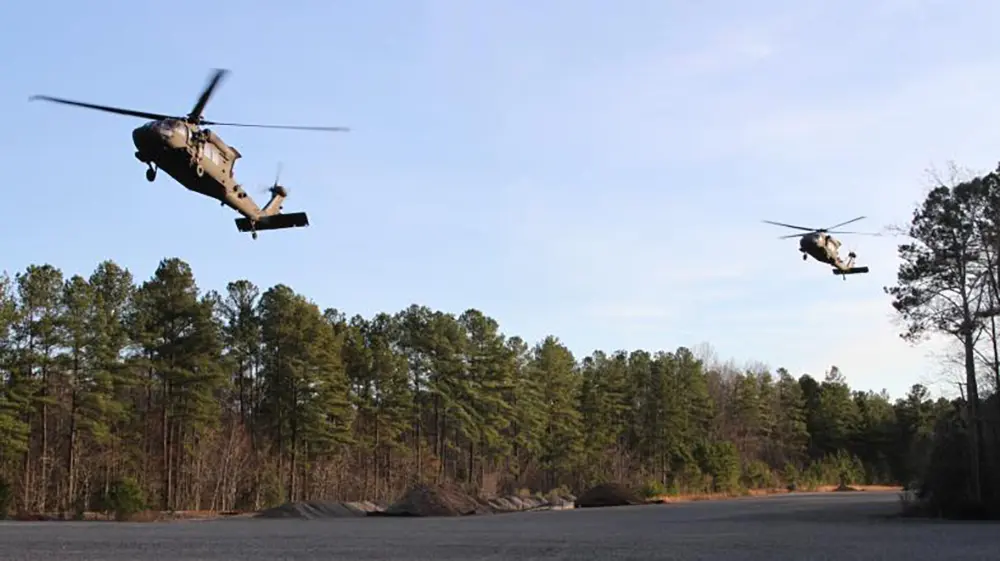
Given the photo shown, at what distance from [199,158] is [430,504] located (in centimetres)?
2219

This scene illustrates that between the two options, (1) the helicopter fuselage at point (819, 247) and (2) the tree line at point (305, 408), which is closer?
(1) the helicopter fuselage at point (819, 247)

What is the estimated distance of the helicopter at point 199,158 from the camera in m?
19.4

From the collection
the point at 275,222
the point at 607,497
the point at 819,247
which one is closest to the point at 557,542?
the point at 275,222

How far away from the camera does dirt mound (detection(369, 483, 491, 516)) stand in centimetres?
3869

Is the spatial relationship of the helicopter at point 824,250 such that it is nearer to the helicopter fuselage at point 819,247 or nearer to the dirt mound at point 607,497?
the helicopter fuselage at point 819,247

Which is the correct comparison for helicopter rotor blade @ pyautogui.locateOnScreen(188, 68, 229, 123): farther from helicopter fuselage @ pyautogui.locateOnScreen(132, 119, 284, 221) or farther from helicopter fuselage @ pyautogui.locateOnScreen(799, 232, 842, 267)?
helicopter fuselage @ pyautogui.locateOnScreen(799, 232, 842, 267)

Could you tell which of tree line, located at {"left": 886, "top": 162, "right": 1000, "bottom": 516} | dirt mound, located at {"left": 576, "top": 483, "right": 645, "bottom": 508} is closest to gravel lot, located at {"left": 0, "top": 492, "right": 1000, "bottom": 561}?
tree line, located at {"left": 886, "top": 162, "right": 1000, "bottom": 516}

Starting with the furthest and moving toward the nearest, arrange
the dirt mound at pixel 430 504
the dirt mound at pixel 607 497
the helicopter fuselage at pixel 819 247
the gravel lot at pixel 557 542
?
the dirt mound at pixel 607 497 → the dirt mound at pixel 430 504 → the helicopter fuselage at pixel 819 247 → the gravel lot at pixel 557 542

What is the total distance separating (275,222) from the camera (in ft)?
75.3

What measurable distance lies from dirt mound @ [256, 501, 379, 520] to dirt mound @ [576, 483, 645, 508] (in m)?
12.2

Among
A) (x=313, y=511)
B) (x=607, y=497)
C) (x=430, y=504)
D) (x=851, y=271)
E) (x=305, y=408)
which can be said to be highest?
(x=851, y=271)

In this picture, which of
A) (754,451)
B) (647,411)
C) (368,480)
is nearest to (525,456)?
(647,411)

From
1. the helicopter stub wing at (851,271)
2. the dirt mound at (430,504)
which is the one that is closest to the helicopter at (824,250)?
the helicopter stub wing at (851,271)

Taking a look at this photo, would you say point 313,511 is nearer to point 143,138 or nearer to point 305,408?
point 305,408
